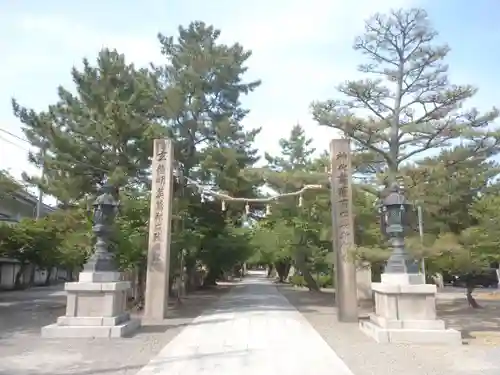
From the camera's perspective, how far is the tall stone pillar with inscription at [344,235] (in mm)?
13867

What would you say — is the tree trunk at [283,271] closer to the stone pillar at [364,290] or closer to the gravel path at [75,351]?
the stone pillar at [364,290]

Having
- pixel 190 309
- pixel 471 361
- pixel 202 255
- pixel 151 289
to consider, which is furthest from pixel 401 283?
pixel 202 255

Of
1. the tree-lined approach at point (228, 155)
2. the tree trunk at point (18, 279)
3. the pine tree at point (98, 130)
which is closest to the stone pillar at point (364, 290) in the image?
the tree-lined approach at point (228, 155)

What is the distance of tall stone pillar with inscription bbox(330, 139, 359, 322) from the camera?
45.5 feet

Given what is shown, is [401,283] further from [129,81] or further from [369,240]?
[129,81]

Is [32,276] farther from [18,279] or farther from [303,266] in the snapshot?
[303,266]

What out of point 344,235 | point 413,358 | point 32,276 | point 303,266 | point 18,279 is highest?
point 344,235

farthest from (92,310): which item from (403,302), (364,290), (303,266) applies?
(303,266)

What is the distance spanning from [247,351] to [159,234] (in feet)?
22.0

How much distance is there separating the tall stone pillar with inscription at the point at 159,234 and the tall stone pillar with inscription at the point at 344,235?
16.6ft

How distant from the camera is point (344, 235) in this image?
13.9 m

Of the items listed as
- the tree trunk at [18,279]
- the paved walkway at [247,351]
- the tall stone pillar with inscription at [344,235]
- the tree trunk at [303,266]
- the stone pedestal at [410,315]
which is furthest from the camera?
the tree trunk at [18,279]

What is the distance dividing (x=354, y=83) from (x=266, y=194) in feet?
45.2

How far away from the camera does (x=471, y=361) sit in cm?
802
